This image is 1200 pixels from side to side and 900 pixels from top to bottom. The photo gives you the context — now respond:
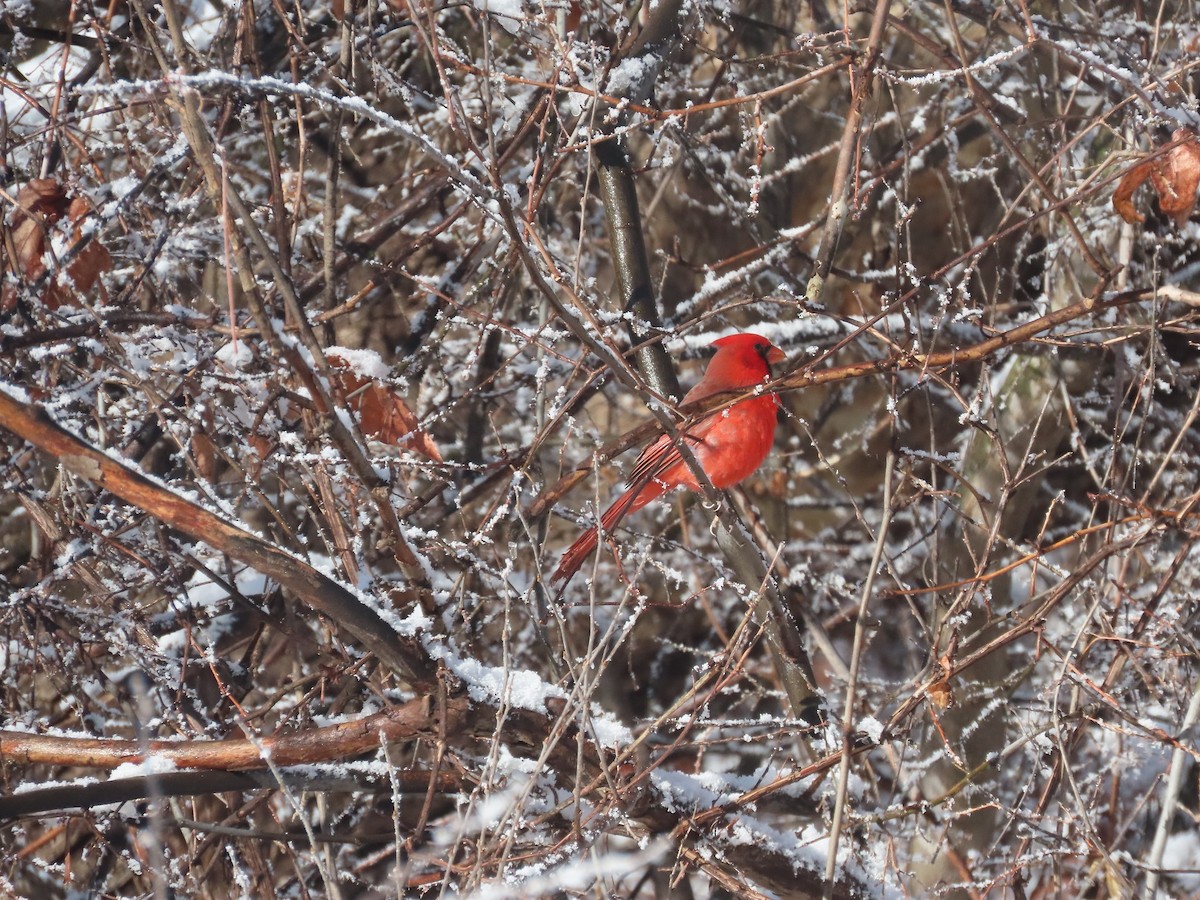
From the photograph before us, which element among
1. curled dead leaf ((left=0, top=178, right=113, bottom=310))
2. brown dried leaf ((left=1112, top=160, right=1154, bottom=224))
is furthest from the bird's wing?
curled dead leaf ((left=0, top=178, right=113, bottom=310))

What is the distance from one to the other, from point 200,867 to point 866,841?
1.98m

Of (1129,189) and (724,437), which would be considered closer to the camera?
(1129,189)

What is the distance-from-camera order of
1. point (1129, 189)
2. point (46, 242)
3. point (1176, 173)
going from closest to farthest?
point (1176, 173) < point (1129, 189) < point (46, 242)

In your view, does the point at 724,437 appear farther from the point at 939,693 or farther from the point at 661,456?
the point at 939,693

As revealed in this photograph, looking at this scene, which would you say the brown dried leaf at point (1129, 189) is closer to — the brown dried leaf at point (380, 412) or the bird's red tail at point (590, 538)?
the bird's red tail at point (590, 538)

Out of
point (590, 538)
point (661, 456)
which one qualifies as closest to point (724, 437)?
point (661, 456)

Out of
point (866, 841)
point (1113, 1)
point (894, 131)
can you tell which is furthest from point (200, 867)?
point (1113, 1)

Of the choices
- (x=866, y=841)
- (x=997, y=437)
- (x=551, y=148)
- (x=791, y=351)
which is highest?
(x=551, y=148)

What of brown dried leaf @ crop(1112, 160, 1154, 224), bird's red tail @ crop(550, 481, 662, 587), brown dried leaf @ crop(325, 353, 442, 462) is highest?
brown dried leaf @ crop(1112, 160, 1154, 224)

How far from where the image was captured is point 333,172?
336 centimetres

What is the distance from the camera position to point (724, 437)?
3.44 metres

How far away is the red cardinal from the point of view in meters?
3.37

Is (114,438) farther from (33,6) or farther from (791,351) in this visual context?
(791,351)

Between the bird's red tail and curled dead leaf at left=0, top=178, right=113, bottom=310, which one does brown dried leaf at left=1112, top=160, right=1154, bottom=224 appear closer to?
the bird's red tail
